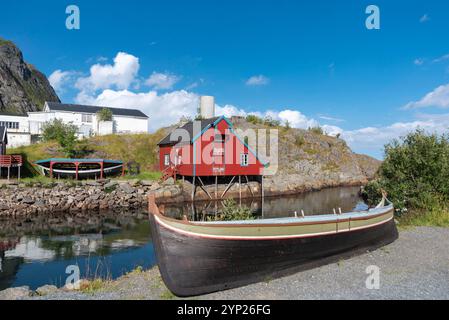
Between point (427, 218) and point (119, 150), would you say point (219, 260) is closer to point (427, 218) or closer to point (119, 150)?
point (427, 218)

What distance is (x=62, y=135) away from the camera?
4366 centimetres

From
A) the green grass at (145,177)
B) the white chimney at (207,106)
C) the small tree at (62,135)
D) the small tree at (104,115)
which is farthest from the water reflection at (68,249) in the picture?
the white chimney at (207,106)

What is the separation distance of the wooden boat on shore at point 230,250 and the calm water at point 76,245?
5540mm

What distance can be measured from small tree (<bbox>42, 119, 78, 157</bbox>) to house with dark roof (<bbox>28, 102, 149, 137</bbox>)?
10.4ft

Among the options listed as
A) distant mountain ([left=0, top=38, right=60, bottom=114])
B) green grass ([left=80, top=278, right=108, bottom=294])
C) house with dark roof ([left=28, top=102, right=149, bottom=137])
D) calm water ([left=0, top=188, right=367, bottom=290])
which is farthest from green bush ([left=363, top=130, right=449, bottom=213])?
distant mountain ([left=0, top=38, right=60, bottom=114])

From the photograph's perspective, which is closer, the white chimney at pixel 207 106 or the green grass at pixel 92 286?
the green grass at pixel 92 286

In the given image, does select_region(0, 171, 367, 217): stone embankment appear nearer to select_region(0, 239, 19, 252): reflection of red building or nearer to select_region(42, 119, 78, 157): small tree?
select_region(0, 239, 19, 252): reflection of red building

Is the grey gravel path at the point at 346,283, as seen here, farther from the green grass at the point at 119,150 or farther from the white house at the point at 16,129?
the white house at the point at 16,129

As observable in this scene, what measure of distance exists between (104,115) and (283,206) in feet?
123

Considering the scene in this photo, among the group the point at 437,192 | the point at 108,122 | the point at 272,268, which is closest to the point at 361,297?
the point at 272,268

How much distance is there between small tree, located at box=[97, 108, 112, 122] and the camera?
187 feet

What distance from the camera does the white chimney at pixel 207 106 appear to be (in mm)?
58031

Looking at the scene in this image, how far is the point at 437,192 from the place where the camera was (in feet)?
66.3
